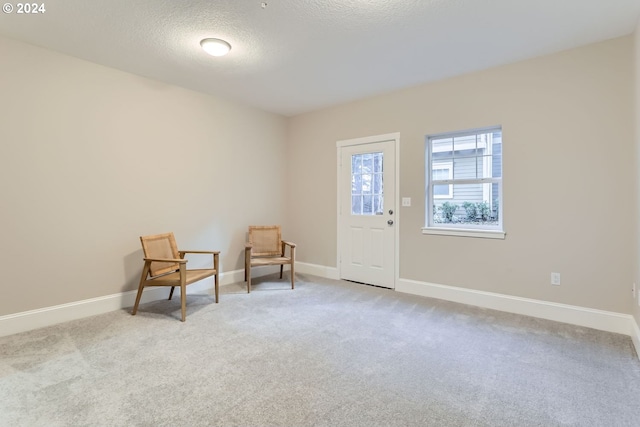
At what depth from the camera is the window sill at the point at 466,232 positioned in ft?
11.0

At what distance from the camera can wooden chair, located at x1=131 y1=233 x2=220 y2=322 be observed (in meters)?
3.06

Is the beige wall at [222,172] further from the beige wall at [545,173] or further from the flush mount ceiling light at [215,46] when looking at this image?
the flush mount ceiling light at [215,46]

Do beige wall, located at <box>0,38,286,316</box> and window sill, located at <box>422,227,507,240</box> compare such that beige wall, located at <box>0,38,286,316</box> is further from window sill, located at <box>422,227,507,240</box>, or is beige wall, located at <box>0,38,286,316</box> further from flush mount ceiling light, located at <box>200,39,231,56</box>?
window sill, located at <box>422,227,507,240</box>

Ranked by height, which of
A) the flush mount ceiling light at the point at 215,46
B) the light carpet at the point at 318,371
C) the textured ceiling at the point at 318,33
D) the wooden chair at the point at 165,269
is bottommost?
the light carpet at the point at 318,371

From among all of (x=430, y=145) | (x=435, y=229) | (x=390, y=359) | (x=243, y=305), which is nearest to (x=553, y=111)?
(x=430, y=145)

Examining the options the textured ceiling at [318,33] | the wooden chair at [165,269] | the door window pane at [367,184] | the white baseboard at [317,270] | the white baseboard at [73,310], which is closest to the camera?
the textured ceiling at [318,33]

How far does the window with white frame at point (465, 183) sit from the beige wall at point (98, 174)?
267 centimetres

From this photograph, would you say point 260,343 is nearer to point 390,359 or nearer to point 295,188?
point 390,359

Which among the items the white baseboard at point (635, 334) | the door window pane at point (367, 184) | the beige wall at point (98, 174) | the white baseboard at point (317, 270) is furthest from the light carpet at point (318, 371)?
the door window pane at point (367, 184)

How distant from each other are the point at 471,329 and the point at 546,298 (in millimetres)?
920

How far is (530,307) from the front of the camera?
3.16 metres

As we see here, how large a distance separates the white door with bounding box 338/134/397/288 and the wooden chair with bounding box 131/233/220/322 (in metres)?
1.94

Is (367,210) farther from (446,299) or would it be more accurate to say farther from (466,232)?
(446,299)

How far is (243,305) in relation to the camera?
350 centimetres
